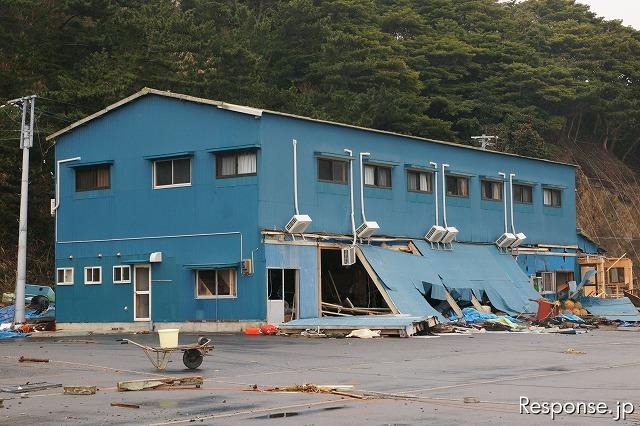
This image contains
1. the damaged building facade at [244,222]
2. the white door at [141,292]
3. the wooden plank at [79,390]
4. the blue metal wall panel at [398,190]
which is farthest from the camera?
the white door at [141,292]

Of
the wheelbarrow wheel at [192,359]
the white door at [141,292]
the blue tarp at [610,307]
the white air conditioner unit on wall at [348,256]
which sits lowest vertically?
the wheelbarrow wheel at [192,359]

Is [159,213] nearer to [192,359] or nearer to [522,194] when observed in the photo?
[192,359]

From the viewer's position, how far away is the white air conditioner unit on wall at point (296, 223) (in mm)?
34219

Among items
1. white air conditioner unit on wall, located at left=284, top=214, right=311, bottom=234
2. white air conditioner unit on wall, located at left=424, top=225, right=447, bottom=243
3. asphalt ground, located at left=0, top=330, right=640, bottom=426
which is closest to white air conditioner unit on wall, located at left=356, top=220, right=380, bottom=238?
white air conditioner unit on wall, located at left=284, top=214, right=311, bottom=234

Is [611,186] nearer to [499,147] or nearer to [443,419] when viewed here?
[499,147]

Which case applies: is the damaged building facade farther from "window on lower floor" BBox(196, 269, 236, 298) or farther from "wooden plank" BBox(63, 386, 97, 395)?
"wooden plank" BBox(63, 386, 97, 395)

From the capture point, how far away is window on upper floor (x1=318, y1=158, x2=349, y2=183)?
1437 inches

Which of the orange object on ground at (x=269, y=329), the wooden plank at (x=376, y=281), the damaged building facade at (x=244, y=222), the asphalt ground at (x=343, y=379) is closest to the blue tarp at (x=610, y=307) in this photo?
the damaged building facade at (x=244, y=222)

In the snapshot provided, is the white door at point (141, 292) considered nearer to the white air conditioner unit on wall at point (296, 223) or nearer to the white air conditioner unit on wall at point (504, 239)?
the white air conditioner unit on wall at point (296, 223)

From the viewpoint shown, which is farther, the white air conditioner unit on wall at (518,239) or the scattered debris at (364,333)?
the white air conditioner unit on wall at (518,239)

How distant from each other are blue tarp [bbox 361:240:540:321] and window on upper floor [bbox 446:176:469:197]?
214cm

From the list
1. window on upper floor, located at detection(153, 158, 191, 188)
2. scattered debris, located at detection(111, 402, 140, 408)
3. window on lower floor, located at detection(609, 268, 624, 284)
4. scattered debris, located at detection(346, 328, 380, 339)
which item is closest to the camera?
scattered debris, located at detection(111, 402, 140, 408)

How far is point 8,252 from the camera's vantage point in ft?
160

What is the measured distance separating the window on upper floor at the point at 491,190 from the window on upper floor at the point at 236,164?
1370 cm
